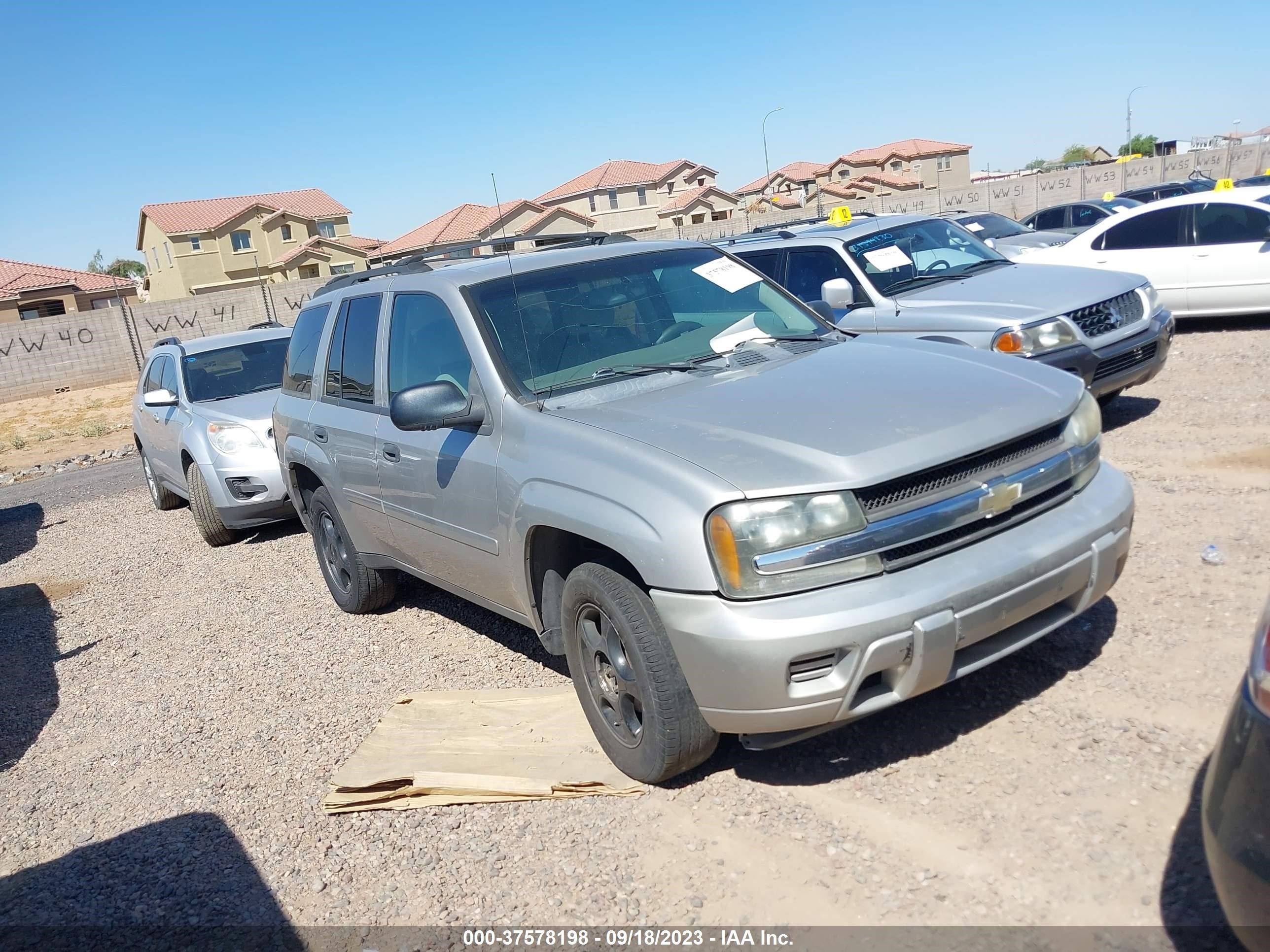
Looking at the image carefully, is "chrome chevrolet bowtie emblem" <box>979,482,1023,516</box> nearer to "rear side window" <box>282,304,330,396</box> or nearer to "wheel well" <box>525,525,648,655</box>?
"wheel well" <box>525,525,648,655</box>

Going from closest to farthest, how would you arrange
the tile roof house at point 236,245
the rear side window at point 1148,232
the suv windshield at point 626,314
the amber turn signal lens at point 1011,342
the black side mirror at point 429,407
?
the black side mirror at point 429,407, the suv windshield at point 626,314, the amber turn signal lens at point 1011,342, the rear side window at point 1148,232, the tile roof house at point 236,245

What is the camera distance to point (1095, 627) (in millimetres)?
4246

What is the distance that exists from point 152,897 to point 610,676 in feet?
5.84

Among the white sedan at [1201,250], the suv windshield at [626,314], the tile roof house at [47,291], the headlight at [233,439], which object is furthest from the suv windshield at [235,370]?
the tile roof house at [47,291]

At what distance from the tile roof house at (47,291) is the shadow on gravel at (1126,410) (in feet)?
163

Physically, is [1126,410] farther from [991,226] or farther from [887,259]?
[991,226]

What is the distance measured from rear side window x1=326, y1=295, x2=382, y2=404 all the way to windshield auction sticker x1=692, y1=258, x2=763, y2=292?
166 cm

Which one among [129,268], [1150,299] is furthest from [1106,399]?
[129,268]

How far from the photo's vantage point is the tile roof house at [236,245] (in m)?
59.3

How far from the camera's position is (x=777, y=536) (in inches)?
121

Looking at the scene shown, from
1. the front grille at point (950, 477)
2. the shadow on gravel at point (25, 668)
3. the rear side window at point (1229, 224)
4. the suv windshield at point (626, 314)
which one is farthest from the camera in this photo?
the rear side window at point (1229, 224)

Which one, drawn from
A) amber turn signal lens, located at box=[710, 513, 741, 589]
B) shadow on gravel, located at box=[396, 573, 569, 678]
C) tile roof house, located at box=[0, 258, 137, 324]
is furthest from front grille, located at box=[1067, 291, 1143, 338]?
tile roof house, located at box=[0, 258, 137, 324]

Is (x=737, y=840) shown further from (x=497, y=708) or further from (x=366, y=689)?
(x=366, y=689)

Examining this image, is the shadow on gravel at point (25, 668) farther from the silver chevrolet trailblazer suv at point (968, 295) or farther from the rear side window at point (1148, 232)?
the rear side window at point (1148, 232)
